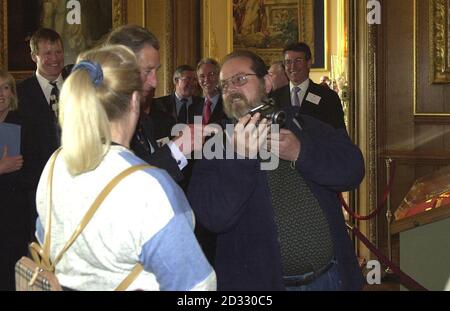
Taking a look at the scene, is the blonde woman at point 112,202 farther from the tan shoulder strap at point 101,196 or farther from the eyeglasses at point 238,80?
the eyeglasses at point 238,80

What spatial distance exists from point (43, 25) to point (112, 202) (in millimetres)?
9154

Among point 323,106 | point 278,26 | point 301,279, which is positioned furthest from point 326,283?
point 278,26

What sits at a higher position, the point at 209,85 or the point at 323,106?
the point at 209,85

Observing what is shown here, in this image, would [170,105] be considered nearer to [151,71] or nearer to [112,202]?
[151,71]

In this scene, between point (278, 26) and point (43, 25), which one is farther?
point (278, 26)

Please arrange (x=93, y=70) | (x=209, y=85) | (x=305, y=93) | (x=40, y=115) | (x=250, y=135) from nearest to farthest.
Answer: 1. (x=93, y=70)
2. (x=250, y=135)
3. (x=40, y=115)
4. (x=305, y=93)
5. (x=209, y=85)

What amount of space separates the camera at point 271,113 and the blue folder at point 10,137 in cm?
268

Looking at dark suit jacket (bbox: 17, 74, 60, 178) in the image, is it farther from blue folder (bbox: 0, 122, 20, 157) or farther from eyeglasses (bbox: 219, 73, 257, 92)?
eyeglasses (bbox: 219, 73, 257, 92)

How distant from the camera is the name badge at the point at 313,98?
7871 mm

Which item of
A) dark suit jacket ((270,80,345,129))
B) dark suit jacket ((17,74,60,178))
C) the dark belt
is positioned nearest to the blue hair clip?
the dark belt

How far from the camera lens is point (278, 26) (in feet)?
51.3
